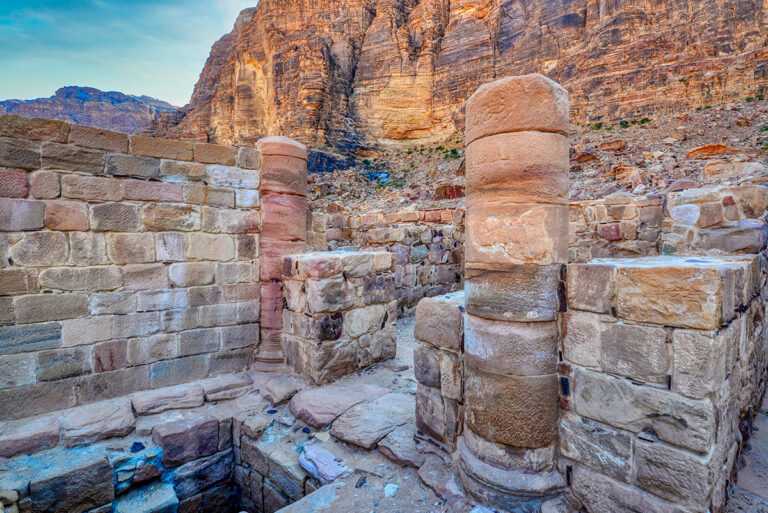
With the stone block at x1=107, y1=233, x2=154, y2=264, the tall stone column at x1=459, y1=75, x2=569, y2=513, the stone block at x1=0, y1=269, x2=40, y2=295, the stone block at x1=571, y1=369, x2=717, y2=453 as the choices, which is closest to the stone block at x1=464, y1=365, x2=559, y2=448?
the tall stone column at x1=459, y1=75, x2=569, y2=513

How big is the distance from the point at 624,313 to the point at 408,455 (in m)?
1.75

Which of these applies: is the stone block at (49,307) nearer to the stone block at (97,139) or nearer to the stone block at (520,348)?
the stone block at (97,139)

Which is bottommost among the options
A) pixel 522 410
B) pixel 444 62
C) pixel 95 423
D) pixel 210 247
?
pixel 95 423

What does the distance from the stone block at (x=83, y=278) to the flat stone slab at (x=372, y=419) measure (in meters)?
2.57

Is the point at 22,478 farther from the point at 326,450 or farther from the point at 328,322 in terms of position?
the point at 328,322

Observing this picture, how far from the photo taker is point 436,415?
111 inches

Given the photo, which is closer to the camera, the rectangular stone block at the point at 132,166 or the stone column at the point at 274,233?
the rectangular stone block at the point at 132,166

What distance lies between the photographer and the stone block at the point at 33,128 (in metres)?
3.24

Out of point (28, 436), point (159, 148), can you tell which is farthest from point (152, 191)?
point (28, 436)

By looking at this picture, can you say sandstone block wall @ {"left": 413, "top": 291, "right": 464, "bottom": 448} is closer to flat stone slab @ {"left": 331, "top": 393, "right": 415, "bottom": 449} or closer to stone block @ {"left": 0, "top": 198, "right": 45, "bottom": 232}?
flat stone slab @ {"left": 331, "top": 393, "right": 415, "bottom": 449}

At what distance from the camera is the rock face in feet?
83.0

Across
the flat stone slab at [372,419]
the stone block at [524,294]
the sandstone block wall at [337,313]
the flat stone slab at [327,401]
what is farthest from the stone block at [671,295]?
the sandstone block wall at [337,313]

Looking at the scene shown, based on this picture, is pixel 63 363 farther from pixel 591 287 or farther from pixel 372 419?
pixel 591 287

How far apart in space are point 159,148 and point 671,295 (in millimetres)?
4512
